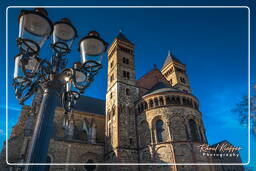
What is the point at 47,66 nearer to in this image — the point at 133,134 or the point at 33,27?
the point at 33,27

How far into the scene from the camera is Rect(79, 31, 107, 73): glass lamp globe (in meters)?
5.36

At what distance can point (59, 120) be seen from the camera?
27.3 meters

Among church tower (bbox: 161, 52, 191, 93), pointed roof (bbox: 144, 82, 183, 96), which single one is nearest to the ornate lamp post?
pointed roof (bbox: 144, 82, 183, 96)

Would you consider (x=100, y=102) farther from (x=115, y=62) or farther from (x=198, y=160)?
(x=198, y=160)

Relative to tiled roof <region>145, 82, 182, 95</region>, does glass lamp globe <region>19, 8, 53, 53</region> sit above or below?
below

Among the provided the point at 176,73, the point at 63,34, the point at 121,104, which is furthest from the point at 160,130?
the point at 63,34

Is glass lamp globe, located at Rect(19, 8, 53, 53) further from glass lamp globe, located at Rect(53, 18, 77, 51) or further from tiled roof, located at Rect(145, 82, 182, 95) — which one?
tiled roof, located at Rect(145, 82, 182, 95)

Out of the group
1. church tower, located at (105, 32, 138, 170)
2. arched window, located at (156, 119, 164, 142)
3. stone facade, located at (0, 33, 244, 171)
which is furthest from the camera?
church tower, located at (105, 32, 138, 170)

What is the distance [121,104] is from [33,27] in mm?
20035

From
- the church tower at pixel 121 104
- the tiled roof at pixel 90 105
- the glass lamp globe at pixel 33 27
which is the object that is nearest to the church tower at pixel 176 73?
the church tower at pixel 121 104

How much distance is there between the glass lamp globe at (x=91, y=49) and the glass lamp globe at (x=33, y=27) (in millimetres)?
1064

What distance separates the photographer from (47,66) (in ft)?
17.9

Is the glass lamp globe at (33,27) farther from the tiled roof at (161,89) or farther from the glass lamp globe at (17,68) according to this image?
the tiled roof at (161,89)

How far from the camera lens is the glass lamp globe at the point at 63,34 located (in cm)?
560
